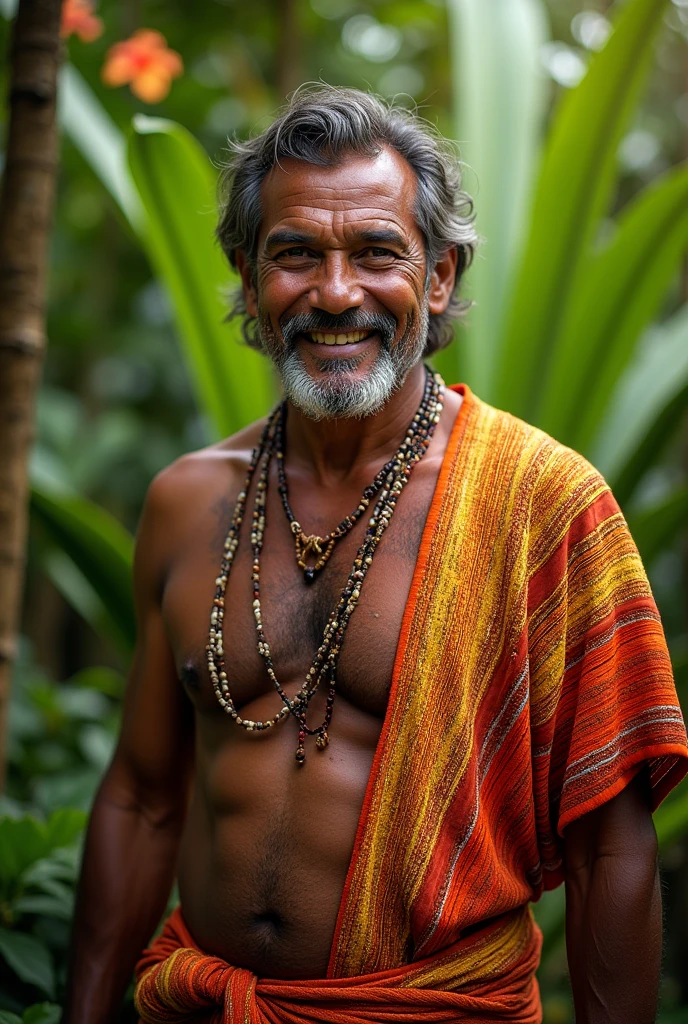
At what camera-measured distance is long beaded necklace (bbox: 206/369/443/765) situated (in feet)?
5.08

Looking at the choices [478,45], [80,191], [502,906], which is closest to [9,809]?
[502,906]

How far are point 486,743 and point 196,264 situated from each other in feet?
4.87

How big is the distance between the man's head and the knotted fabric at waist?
0.81 metres

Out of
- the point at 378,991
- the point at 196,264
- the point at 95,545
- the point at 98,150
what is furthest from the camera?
the point at 98,150

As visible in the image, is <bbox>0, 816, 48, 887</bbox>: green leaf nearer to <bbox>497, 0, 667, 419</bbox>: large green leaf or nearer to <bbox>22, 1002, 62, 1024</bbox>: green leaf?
<bbox>22, 1002, 62, 1024</bbox>: green leaf

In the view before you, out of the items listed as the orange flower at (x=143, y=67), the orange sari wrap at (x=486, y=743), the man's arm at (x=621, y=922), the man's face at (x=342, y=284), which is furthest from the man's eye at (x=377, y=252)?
the orange flower at (x=143, y=67)

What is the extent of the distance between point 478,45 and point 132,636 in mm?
1757

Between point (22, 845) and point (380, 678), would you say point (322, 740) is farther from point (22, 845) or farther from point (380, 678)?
point (22, 845)

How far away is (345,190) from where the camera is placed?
1.59m

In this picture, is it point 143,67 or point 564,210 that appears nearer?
point 564,210

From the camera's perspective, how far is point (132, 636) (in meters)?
2.54

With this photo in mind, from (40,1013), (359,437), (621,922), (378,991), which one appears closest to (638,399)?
(359,437)

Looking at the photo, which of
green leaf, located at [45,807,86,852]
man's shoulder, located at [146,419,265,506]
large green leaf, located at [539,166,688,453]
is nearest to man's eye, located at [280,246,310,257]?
man's shoulder, located at [146,419,265,506]

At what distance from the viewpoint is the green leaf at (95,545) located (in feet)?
7.75
